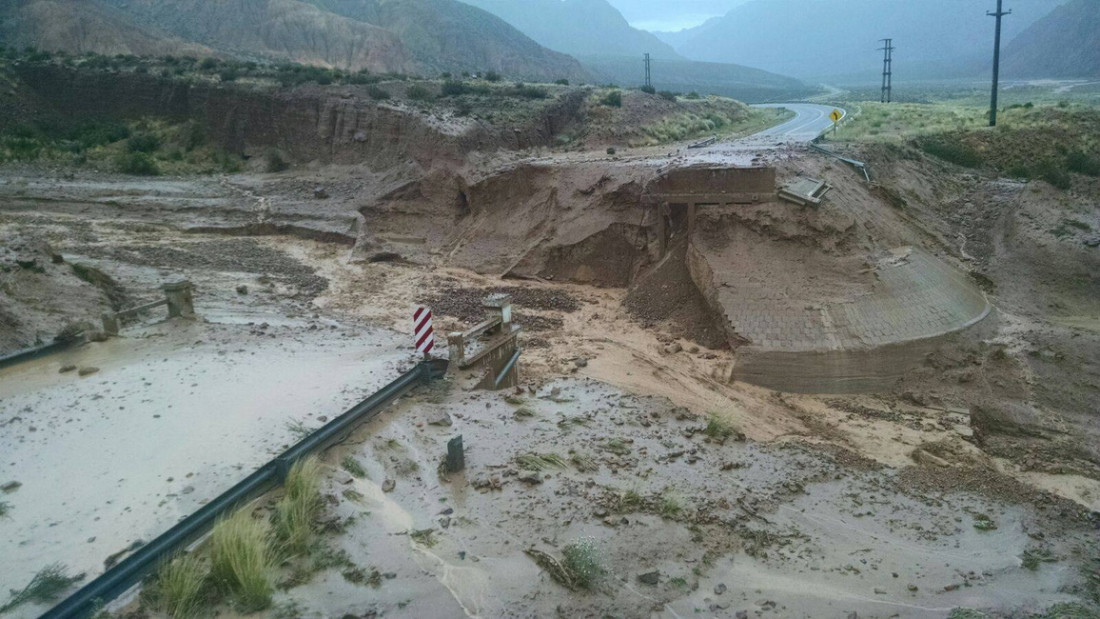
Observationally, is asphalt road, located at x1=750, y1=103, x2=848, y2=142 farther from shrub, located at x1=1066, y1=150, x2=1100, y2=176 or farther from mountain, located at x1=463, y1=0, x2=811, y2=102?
mountain, located at x1=463, y1=0, x2=811, y2=102

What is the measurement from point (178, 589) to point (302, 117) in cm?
2369

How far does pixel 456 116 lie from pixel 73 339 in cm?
1459

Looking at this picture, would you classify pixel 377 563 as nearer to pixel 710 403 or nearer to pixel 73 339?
pixel 710 403

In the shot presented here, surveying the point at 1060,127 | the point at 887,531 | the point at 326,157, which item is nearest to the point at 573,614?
the point at 887,531

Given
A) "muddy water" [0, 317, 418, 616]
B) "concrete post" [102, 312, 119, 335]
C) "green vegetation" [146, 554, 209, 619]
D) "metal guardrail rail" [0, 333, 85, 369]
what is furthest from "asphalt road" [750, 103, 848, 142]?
"green vegetation" [146, 554, 209, 619]

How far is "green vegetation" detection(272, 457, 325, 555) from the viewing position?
251 inches

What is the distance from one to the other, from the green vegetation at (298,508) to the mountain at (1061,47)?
91.8 meters

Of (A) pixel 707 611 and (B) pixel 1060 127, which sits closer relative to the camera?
(A) pixel 707 611

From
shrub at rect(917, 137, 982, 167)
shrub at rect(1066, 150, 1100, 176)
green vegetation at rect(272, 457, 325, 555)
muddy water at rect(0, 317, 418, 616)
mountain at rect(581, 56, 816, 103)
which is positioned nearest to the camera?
green vegetation at rect(272, 457, 325, 555)

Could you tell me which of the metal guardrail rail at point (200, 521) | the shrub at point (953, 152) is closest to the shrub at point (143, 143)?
the metal guardrail rail at point (200, 521)

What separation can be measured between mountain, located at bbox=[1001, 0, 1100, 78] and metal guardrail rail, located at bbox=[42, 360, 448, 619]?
90665 millimetres

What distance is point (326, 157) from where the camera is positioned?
2575cm

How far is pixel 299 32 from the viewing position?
6356 cm

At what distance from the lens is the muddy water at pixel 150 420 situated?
679cm
